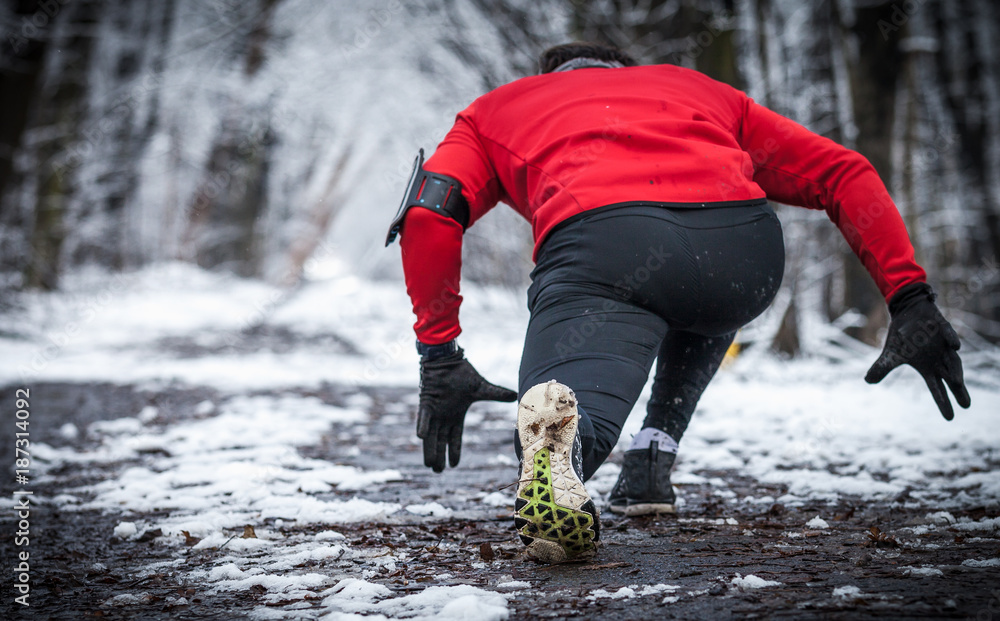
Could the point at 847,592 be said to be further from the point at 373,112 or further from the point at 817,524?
the point at 373,112

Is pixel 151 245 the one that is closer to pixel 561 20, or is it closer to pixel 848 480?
pixel 561 20

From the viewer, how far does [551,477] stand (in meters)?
1.59

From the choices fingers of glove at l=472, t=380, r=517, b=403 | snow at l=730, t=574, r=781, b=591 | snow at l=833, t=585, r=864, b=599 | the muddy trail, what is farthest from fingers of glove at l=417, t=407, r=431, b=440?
snow at l=833, t=585, r=864, b=599

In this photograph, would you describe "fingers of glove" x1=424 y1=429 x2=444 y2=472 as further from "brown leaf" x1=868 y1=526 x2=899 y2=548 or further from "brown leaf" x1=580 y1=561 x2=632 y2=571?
"brown leaf" x1=868 y1=526 x2=899 y2=548

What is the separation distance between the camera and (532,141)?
188 centimetres

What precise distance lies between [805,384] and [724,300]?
438 centimetres

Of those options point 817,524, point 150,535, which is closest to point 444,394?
point 150,535

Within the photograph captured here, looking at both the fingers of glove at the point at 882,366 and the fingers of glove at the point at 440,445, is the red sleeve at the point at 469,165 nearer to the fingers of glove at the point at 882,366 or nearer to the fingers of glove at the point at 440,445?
the fingers of glove at the point at 440,445

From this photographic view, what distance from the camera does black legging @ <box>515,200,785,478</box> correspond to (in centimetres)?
170

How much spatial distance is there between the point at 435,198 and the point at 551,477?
0.79 meters

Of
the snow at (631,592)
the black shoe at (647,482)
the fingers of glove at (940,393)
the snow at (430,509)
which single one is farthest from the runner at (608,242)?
the black shoe at (647,482)

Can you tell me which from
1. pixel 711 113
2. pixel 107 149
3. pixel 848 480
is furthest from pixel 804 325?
pixel 107 149

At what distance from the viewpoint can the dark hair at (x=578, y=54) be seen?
224cm

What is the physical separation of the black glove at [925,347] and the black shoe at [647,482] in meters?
0.72
